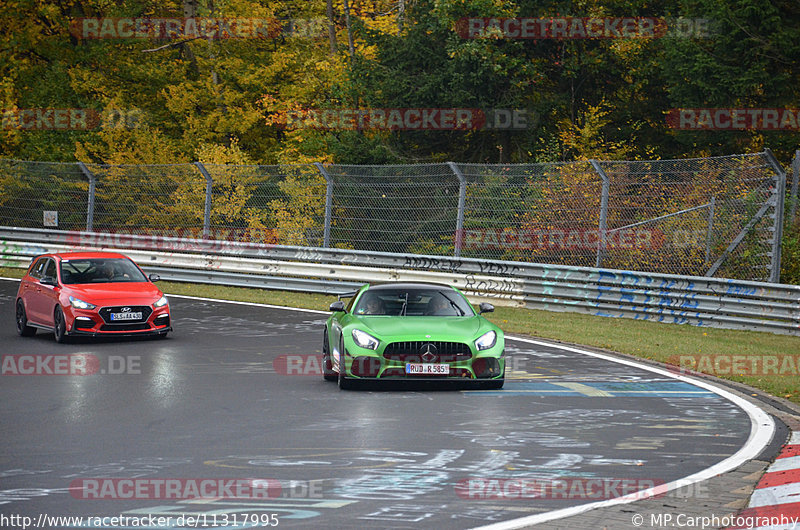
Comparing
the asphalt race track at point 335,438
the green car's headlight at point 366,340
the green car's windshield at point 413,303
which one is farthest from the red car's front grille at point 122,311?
the green car's headlight at point 366,340

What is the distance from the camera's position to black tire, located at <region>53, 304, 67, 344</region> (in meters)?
17.0

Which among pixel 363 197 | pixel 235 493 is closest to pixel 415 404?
pixel 235 493

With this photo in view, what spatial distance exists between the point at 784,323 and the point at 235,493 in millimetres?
13407

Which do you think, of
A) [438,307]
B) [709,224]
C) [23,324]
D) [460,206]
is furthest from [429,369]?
[460,206]

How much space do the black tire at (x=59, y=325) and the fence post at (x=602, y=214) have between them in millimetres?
9964

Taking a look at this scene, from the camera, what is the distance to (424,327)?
1288 centimetres

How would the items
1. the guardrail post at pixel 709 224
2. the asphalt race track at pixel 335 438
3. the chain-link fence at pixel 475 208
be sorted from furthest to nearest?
the guardrail post at pixel 709 224
the chain-link fence at pixel 475 208
the asphalt race track at pixel 335 438

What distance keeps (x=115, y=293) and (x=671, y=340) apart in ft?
28.5

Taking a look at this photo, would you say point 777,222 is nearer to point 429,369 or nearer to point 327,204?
point 429,369

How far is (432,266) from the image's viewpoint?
23891mm

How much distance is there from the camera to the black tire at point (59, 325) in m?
17.0

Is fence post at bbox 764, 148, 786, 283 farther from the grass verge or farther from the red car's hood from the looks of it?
the red car's hood

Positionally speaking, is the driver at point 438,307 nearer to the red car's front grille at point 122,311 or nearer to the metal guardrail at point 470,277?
the red car's front grille at point 122,311

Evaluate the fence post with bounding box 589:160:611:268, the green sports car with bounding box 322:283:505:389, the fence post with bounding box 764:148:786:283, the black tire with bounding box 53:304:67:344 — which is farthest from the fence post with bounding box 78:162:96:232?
the green sports car with bounding box 322:283:505:389
